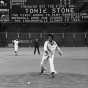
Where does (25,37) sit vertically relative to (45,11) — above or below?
below

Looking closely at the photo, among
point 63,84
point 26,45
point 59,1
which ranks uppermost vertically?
point 59,1

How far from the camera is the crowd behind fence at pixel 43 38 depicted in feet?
145

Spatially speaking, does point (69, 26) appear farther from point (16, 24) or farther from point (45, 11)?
point (16, 24)

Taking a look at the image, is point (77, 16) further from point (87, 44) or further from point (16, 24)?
point (16, 24)

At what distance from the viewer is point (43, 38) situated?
1751 inches

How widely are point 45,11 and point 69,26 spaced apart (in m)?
4.68

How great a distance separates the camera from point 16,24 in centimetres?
4472

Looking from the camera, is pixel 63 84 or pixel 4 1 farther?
pixel 4 1

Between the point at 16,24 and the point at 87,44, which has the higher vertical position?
the point at 16,24

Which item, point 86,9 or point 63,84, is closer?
point 63,84

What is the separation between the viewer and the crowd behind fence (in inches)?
1743

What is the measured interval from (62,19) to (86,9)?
379 centimetres

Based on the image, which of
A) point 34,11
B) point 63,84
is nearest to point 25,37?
point 34,11

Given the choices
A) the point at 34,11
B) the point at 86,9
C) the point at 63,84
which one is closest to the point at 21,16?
the point at 34,11
